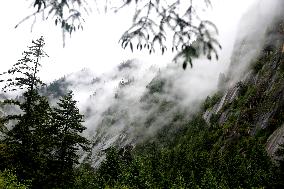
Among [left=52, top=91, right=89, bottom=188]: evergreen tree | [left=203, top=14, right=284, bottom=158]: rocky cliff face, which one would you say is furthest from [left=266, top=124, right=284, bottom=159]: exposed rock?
[left=52, top=91, right=89, bottom=188]: evergreen tree

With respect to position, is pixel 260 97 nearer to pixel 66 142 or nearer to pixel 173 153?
pixel 173 153

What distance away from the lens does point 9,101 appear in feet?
93.1

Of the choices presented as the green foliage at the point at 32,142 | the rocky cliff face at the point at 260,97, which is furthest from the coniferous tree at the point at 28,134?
the rocky cliff face at the point at 260,97

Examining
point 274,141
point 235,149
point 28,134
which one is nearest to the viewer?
point 28,134

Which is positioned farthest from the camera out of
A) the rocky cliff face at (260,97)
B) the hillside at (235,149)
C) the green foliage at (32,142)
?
the rocky cliff face at (260,97)

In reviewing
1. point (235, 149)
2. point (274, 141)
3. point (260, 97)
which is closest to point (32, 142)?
point (274, 141)

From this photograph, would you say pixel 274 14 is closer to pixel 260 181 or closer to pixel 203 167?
pixel 203 167

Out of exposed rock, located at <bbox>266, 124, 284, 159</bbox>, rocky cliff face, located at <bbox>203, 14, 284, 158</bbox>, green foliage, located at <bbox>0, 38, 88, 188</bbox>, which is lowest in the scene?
green foliage, located at <bbox>0, 38, 88, 188</bbox>

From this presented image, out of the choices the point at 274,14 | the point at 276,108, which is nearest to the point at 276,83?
the point at 276,108

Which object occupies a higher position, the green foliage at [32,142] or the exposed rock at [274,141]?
the exposed rock at [274,141]

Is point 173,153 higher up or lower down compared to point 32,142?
higher up

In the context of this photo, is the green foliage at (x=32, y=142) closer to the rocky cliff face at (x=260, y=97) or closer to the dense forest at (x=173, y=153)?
A: the dense forest at (x=173, y=153)

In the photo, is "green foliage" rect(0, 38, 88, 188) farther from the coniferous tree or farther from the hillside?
the hillside

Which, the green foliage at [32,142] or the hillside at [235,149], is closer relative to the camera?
the green foliage at [32,142]
